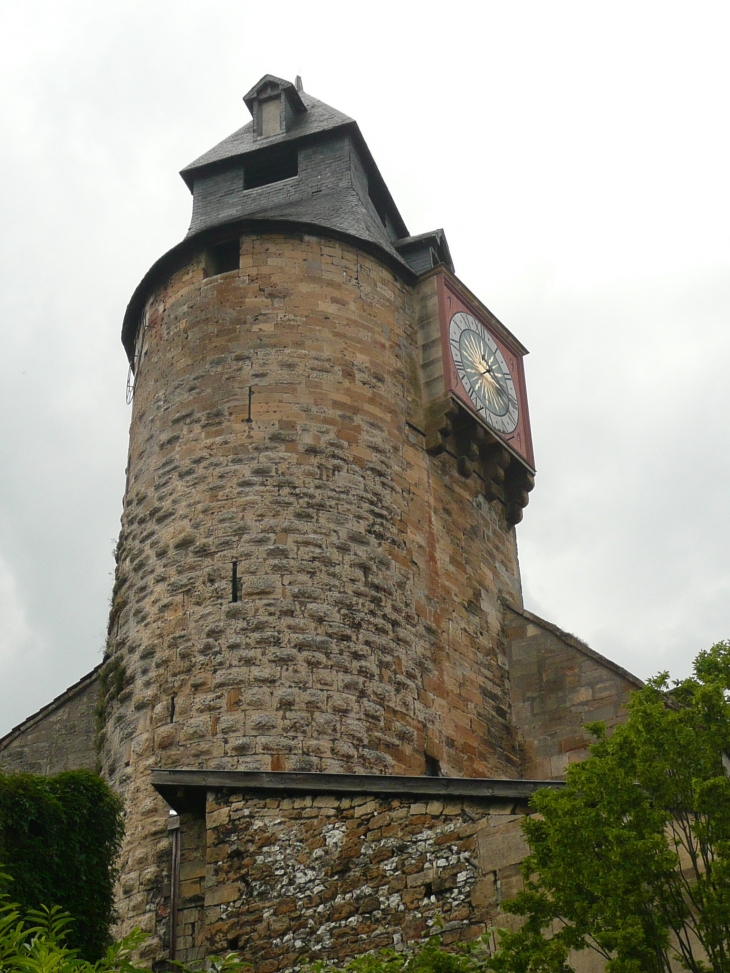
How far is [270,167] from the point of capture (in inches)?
872

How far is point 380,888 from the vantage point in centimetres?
1191

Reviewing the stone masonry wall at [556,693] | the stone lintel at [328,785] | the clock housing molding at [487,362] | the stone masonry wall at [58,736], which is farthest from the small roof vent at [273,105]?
the stone lintel at [328,785]

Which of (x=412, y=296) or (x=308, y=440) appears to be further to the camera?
(x=412, y=296)

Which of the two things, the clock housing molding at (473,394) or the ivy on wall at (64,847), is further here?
the clock housing molding at (473,394)

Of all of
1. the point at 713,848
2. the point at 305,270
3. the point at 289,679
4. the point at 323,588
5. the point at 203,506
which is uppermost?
the point at 305,270

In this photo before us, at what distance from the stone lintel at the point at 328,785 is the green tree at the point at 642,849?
4.33 feet

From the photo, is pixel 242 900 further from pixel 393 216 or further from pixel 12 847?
pixel 393 216

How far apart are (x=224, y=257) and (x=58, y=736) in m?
6.12

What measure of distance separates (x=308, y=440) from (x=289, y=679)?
3067mm

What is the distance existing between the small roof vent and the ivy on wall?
12.0 m

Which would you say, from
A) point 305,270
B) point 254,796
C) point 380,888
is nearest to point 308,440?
point 305,270

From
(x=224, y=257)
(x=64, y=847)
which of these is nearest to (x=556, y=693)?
(x=224, y=257)

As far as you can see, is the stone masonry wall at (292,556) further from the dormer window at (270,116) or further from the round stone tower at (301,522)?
the dormer window at (270,116)

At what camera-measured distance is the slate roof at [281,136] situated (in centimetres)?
2191
